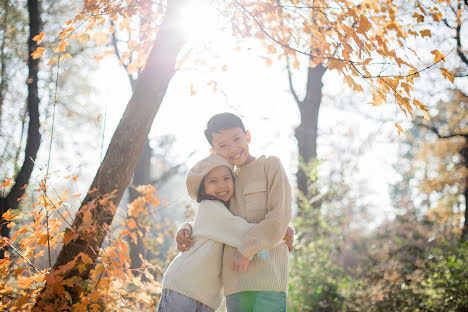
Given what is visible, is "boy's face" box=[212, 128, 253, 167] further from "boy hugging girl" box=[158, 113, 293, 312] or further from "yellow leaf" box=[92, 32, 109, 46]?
"yellow leaf" box=[92, 32, 109, 46]

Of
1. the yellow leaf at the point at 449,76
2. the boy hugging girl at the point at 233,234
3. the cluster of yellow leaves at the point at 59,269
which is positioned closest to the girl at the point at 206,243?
the boy hugging girl at the point at 233,234

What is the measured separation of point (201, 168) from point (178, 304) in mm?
764

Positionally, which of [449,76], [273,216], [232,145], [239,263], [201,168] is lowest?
[239,263]

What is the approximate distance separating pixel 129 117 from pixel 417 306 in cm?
398

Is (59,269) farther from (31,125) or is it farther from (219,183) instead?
(31,125)

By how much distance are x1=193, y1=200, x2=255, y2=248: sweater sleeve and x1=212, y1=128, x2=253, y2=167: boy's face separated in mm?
292

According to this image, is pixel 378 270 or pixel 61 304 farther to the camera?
pixel 378 270

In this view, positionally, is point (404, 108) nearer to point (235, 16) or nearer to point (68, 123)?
point (235, 16)

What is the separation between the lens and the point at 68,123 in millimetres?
8148

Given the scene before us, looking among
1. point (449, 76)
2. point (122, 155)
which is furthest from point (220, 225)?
point (449, 76)

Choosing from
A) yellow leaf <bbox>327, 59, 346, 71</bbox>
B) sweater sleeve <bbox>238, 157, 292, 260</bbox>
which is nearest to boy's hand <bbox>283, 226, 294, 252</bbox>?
sweater sleeve <bbox>238, 157, 292, 260</bbox>

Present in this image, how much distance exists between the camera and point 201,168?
2207 mm

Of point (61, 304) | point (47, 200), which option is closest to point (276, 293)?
point (61, 304)

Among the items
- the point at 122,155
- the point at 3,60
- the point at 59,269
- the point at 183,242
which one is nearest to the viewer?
the point at 183,242
